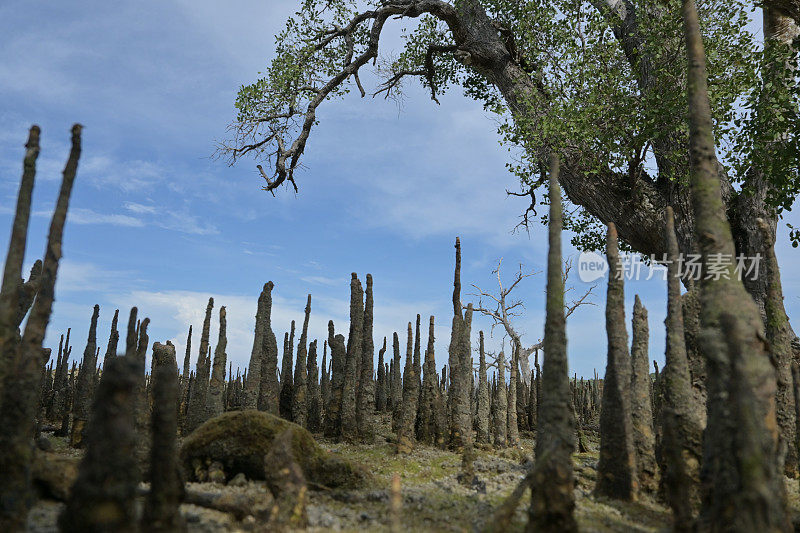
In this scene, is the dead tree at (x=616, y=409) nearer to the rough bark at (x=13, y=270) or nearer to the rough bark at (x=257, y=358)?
the rough bark at (x=13, y=270)

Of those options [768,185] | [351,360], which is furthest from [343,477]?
[768,185]

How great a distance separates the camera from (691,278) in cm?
1430

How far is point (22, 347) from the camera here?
7109 mm

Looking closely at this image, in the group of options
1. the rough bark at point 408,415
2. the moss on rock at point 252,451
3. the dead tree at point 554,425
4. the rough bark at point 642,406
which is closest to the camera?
the dead tree at point 554,425

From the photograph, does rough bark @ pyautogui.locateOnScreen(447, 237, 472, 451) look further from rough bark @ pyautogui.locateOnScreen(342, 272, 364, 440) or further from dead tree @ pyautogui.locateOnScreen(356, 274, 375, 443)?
rough bark @ pyautogui.locateOnScreen(342, 272, 364, 440)

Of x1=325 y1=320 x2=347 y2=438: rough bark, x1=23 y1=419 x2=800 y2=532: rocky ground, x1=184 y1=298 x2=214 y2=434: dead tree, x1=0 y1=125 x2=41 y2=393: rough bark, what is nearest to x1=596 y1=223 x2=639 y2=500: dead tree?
x1=23 y1=419 x2=800 y2=532: rocky ground

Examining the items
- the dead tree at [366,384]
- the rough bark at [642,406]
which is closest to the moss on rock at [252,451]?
the rough bark at [642,406]

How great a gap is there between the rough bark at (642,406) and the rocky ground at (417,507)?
75 centimetres

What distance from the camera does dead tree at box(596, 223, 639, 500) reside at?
1002 centimetres

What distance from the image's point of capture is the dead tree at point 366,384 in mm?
19984

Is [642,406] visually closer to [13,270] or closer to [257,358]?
[13,270]

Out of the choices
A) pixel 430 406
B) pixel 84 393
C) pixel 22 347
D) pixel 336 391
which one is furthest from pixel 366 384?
pixel 22 347

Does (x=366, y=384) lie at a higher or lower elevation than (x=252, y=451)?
higher

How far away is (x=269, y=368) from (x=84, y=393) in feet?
25.6
